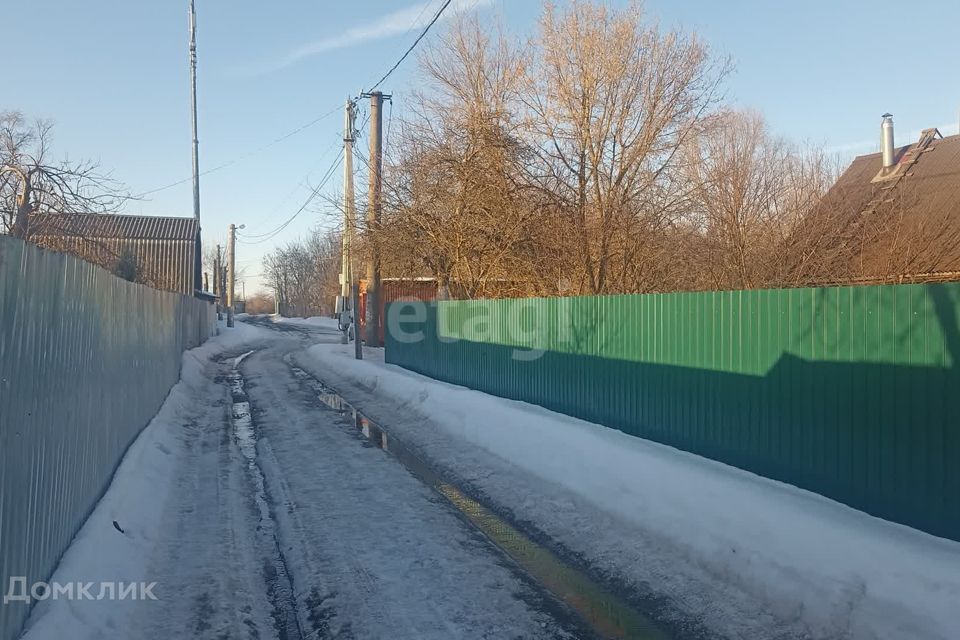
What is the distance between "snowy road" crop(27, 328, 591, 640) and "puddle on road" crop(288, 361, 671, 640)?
0.47 ft

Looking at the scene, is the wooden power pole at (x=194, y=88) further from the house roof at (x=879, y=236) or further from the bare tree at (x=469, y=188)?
the house roof at (x=879, y=236)

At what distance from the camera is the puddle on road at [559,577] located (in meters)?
4.62

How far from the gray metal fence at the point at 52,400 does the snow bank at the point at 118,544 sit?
0.12 m

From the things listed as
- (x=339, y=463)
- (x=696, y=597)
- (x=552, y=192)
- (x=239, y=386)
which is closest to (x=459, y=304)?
(x=552, y=192)

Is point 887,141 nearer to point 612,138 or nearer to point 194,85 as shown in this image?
point 612,138

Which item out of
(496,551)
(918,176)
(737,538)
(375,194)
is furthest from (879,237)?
(496,551)

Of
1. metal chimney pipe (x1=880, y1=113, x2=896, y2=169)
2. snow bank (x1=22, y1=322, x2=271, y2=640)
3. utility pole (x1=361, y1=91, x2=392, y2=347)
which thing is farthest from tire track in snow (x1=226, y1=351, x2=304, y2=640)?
metal chimney pipe (x1=880, y1=113, x2=896, y2=169)

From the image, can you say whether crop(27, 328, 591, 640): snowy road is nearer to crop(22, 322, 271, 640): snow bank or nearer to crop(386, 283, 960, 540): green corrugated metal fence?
crop(22, 322, 271, 640): snow bank

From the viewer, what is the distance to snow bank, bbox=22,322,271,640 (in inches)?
163

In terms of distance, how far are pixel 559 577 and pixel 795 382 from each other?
2.83 meters

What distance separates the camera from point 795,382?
6.69 metres

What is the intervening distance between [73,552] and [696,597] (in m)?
4.12

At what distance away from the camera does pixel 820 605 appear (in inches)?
181

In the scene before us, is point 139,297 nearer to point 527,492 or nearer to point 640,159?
point 527,492
